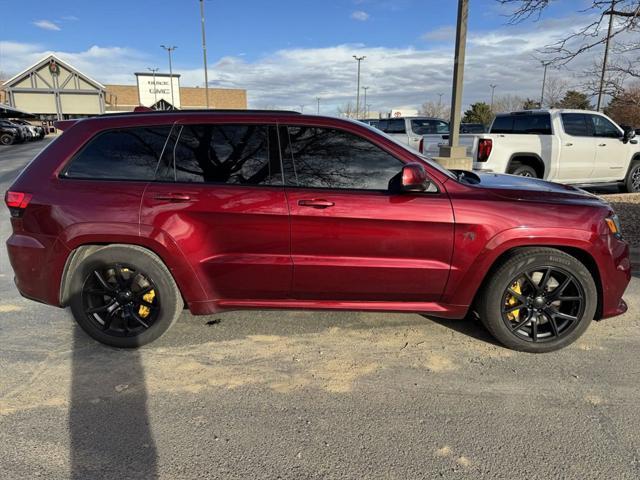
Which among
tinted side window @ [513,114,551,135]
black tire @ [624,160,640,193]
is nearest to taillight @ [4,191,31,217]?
tinted side window @ [513,114,551,135]

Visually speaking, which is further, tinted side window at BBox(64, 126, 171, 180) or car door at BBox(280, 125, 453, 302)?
tinted side window at BBox(64, 126, 171, 180)

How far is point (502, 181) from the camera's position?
3893 millimetres

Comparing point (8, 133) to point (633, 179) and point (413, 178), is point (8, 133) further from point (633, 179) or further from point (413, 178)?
point (413, 178)

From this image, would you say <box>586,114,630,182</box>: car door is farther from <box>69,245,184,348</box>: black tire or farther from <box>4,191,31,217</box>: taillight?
<box>4,191,31,217</box>: taillight

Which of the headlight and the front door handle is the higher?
the front door handle

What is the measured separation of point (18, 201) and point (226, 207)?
157 centimetres

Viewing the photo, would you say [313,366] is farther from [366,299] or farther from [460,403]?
[460,403]

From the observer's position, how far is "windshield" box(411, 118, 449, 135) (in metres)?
15.1

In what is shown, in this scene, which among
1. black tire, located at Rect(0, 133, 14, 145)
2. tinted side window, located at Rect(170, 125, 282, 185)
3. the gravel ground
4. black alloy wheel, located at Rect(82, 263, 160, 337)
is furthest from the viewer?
black tire, located at Rect(0, 133, 14, 145)

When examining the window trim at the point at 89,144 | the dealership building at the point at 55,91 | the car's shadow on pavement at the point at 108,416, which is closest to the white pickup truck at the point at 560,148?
the window trim at the point at 89,144

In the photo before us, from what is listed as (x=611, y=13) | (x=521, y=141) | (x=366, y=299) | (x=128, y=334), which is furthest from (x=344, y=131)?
(x=521, y=141)

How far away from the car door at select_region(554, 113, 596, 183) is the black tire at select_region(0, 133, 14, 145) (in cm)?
3279

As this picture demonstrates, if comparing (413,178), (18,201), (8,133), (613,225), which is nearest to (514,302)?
(613,225)

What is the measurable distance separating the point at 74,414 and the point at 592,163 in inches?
414
